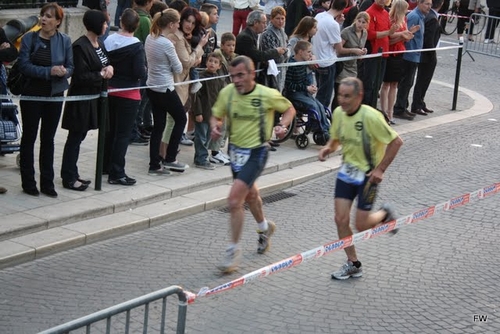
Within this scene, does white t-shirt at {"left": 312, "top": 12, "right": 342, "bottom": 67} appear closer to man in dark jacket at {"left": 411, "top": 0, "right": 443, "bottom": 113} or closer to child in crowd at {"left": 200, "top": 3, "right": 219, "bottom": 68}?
child in crowd at {"left": 200, "top": 3, "right": 219, "bottom": 68}

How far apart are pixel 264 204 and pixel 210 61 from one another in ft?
6.41

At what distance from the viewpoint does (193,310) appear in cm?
758

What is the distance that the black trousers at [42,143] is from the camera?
32.7ft

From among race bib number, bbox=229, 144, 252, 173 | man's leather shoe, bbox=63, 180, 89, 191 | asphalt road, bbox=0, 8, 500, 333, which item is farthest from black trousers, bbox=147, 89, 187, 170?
race bib number, bbox=229, 144, 252, 173

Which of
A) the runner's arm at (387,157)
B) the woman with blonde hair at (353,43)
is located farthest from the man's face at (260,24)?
the runner's arm at (387,157)

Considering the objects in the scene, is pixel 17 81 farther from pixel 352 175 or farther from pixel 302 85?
pixel 302 85

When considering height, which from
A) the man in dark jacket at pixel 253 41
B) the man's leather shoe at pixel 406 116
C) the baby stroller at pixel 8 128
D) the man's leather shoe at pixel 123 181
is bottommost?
the man's leather shoe at pixel 406 116

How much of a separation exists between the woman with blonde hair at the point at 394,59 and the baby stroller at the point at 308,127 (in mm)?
2170

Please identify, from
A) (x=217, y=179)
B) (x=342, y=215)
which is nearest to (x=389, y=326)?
(x=342, y=215)

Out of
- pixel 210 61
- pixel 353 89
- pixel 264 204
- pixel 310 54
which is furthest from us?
pixel 310 54

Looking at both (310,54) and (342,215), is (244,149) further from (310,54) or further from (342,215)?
(310,54)

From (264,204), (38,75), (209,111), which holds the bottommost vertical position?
(264,204)

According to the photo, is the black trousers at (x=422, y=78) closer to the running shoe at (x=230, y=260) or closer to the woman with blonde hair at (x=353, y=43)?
the woman with blonde hair at (x=353, y=43)

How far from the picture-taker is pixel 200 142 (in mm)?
11789
